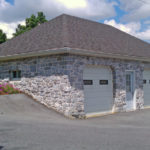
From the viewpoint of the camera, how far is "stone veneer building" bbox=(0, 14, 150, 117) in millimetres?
12000

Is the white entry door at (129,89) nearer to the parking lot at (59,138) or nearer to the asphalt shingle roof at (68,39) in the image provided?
the asphalt shingle roof at (68,39)

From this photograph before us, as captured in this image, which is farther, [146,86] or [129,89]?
[146,86]

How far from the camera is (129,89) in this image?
1572 cm


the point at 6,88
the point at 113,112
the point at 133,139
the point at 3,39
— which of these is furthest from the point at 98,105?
the point at 3,39

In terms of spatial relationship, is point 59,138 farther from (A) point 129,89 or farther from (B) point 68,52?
(A) point 129,89

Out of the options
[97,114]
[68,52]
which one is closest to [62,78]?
[68,52]

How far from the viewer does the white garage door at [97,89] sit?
13.0 meters

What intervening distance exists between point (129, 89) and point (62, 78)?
544cm

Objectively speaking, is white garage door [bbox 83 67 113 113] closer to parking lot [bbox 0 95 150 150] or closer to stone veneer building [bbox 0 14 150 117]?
stone veneer building [bbox 0 14 150 117]

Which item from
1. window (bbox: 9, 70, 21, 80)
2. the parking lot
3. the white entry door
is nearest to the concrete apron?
the white entry door

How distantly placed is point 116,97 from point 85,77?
259 centimetres

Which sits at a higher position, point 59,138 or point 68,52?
point 68,52

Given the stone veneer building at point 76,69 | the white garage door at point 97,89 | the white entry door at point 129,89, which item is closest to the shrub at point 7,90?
the stone veneer building at point 76,69

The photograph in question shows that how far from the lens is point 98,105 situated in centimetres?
1359
